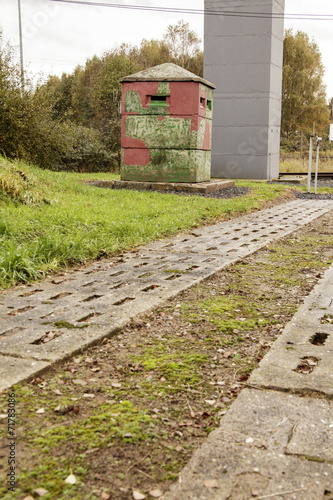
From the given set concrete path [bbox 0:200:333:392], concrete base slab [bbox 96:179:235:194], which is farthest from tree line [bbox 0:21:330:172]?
concrete path [bbox 0:200:333:392]

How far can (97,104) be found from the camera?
Result: 1312 inches

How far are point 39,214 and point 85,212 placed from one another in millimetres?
881

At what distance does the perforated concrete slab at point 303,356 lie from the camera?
2.41 metres

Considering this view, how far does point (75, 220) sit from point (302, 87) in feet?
107

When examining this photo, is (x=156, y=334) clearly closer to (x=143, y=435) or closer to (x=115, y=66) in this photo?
(x=143, y=435)

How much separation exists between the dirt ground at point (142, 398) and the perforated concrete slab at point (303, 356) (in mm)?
97

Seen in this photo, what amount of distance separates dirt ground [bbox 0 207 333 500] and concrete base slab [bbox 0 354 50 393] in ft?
0.19

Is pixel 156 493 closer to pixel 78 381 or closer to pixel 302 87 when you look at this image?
pixel 78 381

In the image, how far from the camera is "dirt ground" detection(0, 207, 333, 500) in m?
1.74

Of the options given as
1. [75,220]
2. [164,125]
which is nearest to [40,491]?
[75,220]

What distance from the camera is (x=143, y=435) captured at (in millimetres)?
1984

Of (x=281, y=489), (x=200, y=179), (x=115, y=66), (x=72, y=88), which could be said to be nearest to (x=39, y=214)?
(x=281, y=489)

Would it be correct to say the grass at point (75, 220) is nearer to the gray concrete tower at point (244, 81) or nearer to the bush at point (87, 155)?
the bush at point (87, 155)

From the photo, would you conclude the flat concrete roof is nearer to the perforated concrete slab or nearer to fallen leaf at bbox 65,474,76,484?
the perforated concrete slab
